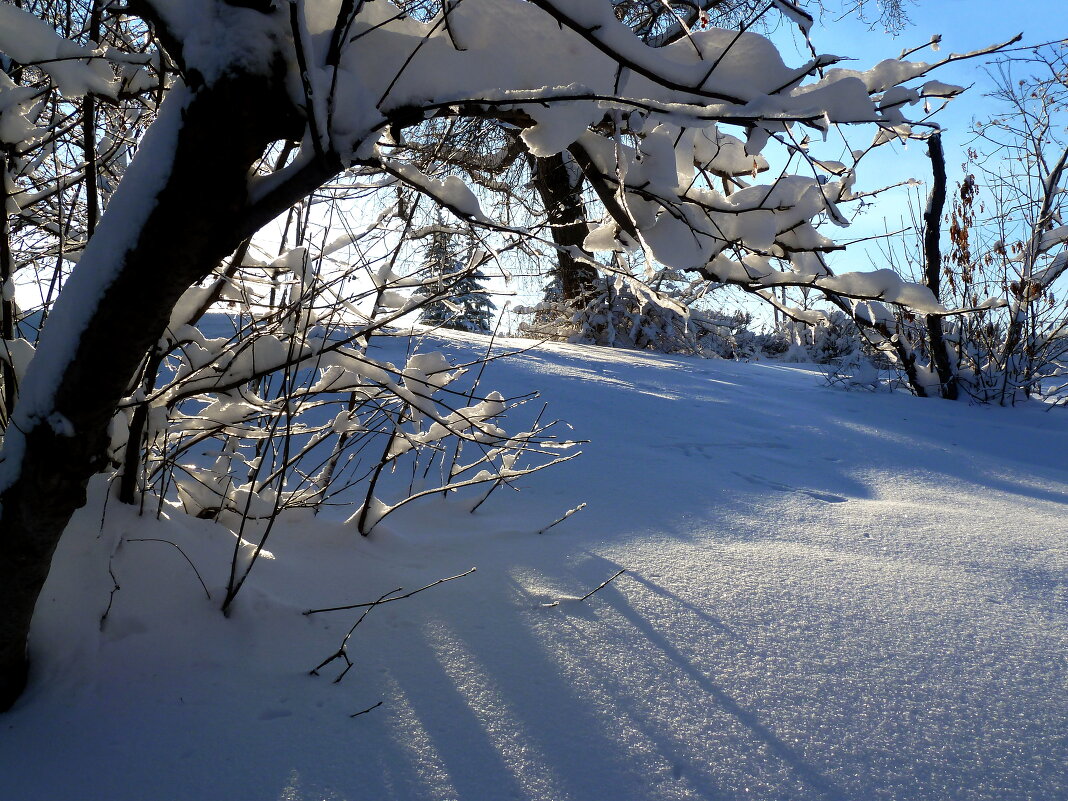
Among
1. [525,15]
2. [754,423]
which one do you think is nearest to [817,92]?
[525,15]

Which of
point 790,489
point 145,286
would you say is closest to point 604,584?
point 145,286

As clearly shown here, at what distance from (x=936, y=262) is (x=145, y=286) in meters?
5.28

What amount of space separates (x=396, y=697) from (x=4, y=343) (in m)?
0.94

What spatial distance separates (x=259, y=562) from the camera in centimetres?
155

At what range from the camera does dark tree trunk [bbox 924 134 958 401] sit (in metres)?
4.70

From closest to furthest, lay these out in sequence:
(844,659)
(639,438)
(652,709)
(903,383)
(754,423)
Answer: (652,709) < (844,659) < (639,438) < (754,423) < (903,383)

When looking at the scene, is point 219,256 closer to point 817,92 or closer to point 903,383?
point 817,92

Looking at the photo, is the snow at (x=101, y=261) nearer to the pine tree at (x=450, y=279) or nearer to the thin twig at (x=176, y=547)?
the thin twig at (x=176, y=547)

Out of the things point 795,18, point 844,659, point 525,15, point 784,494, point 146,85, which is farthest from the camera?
point 784,494

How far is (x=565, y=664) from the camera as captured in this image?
1263 mm

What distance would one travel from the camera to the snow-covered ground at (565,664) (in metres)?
0.98

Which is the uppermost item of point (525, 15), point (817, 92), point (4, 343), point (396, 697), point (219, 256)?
point (525, 15)

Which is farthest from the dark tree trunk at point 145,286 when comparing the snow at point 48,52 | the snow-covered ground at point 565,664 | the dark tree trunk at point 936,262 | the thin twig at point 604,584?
the dark tree trunk at point 936,262

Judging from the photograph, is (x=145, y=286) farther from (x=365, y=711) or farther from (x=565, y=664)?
(x=565, y=664)
